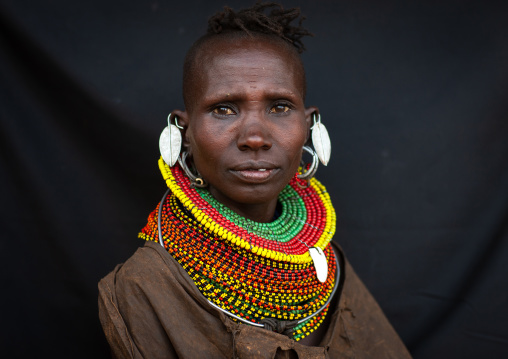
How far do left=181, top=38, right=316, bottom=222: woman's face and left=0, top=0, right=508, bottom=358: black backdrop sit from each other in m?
0.97

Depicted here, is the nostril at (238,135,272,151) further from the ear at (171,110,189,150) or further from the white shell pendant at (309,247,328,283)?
the white shell pendant at (309,247,328,283)

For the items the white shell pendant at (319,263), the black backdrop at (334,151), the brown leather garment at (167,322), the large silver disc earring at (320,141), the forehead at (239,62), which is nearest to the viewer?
the brown leather garment at (167,322)

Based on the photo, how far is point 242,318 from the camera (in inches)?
78.7

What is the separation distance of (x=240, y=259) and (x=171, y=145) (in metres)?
0.56

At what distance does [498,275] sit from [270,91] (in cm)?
202

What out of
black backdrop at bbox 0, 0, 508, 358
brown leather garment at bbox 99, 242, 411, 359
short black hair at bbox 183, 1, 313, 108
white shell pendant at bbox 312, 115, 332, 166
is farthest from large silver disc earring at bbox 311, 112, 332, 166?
black backdrop at bbox 0, 0, 508, 358

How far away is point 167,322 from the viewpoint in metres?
1.93

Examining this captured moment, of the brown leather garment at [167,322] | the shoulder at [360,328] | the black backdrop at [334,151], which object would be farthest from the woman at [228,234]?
the black backdrop at [334,151]

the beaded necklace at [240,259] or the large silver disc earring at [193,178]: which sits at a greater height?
the large silver disc earring at [193,178]

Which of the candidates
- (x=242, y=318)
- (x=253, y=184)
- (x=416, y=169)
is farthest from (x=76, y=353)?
(x=416, y=169)

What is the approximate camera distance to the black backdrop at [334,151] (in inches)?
109

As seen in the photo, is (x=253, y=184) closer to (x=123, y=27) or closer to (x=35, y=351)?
(x=123, y=27)

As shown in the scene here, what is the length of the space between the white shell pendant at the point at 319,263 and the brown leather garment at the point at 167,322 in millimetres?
282

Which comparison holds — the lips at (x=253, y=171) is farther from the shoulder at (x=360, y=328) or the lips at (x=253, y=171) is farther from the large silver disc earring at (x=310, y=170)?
the shoulder at (x=360, y=328)
